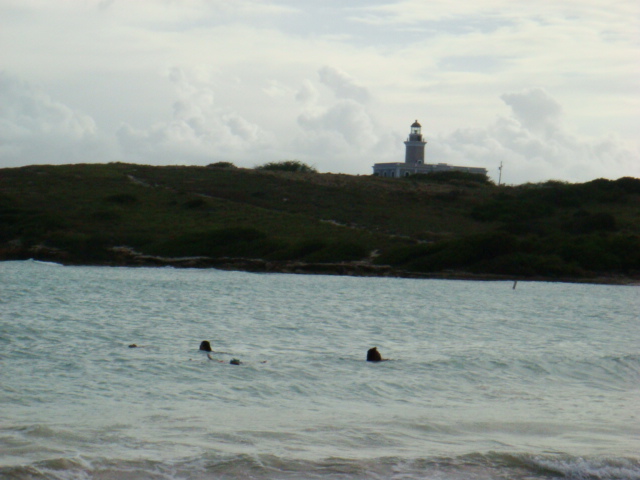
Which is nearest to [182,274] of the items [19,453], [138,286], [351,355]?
[138,286]

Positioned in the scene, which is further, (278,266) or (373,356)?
(278,266)

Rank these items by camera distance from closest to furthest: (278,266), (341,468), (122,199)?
(341,468) → (278,266) → (122,199)

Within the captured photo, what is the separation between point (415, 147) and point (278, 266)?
6991 cm

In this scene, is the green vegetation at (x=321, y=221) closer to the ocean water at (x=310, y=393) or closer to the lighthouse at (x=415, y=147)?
the ocean water at (x=310, y=393)

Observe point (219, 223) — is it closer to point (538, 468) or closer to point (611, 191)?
point (611, 191)

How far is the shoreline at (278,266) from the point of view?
60375 mm

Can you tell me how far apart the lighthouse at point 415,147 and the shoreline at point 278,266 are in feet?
224

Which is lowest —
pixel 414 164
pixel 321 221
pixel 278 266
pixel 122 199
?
pixel 278 266

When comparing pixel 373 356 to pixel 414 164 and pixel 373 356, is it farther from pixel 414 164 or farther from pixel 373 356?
pixel 414 164

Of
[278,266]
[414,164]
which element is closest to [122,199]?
[278,266]

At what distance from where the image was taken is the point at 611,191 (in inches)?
3275

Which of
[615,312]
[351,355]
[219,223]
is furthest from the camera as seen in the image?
[219,223]

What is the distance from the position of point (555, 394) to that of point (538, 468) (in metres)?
6.53

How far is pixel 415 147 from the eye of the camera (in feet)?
422
